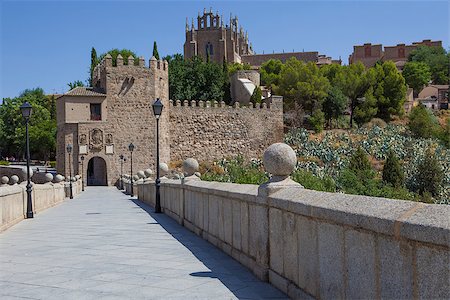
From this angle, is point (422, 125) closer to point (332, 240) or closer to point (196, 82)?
point (196, 82)

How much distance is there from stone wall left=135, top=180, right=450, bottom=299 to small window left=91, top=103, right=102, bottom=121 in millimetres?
36906

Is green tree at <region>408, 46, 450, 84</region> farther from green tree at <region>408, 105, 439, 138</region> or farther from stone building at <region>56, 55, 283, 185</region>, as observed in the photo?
stone building at <region>56, 55, 283, 185</region>

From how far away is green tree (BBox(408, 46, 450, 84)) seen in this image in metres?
102

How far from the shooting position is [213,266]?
695 centimetres

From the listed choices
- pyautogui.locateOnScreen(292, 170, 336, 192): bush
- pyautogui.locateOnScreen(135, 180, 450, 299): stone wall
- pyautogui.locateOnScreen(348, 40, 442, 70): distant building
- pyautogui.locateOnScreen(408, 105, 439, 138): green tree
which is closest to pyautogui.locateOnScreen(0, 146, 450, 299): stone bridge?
pyautogui.locateOnScreen(135, 180, 450, 299): stone wall

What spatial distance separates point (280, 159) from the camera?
5645 millimetres

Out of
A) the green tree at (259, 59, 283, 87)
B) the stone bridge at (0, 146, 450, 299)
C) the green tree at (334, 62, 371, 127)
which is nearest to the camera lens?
the stone bridge at (0, 146, 450, 299)

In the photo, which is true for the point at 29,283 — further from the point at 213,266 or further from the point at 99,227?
the point at 99,227

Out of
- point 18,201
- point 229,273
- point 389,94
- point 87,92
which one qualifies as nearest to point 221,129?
point 87,92

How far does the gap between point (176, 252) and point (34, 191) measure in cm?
925

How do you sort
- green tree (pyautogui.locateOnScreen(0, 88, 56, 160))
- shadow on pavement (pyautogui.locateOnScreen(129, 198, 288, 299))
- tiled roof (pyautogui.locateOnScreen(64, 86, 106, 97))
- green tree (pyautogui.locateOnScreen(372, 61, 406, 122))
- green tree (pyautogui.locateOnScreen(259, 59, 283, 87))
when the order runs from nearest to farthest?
shadow on pavement (pyautogui.locateOnScreen(129, 198, 288, 299)) → tiled roof (pyautogui.locateOnScreen(64, 86, 106, 97)) → green tree (pyautogui.locateOnScreen(372, 61, 406, 122)) → green tree (pyautogui.locateOnScreen(0, 88, 56, 160)) → green tree (pyautogui.locateOnScreen(259, 59, 283, 87))

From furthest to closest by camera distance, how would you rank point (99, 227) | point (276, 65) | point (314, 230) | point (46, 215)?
point (276, 65), point (46, 215), point (99, 227), point (314, 230)

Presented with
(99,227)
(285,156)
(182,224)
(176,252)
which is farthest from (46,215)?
(285,156)

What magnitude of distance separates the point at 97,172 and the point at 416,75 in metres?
65.8
